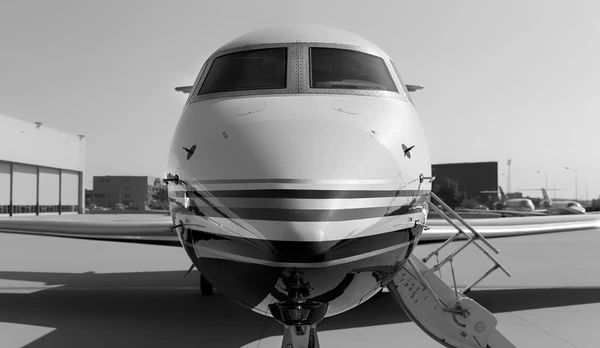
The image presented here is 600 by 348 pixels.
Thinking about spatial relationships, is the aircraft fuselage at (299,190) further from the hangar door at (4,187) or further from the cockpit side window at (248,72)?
the hangar door at (4,187)

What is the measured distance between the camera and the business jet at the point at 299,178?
269cm

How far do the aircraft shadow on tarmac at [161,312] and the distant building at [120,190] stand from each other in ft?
364

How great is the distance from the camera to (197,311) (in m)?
7.82

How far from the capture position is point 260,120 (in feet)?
10.5

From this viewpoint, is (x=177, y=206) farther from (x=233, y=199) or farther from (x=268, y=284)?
(x=268, y=284)

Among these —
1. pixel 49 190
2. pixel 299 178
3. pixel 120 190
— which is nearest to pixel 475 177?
pixel 49 190

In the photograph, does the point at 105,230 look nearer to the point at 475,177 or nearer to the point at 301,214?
the point at 301,214

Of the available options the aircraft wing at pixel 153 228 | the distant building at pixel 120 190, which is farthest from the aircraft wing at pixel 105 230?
the distant building at pixel 120 190

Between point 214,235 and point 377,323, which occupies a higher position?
point 214,235

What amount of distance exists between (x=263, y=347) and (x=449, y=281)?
6.44 meters

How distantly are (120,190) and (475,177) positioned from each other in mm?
80074

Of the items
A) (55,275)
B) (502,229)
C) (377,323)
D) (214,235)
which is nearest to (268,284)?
(214,235)

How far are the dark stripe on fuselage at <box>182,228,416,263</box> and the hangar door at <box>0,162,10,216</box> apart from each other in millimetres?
48475

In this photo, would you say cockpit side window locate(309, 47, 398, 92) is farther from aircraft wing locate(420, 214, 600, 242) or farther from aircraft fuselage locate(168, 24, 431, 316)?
aircraft wing locate(420, 214, 600, 242)
